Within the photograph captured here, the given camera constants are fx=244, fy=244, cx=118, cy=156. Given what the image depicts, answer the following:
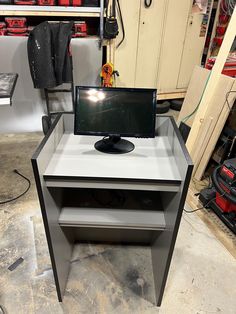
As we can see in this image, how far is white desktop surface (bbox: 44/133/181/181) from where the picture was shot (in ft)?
3.59

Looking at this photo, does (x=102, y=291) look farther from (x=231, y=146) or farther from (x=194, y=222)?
(x=231, y=146)

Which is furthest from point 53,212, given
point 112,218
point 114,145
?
point 114,145

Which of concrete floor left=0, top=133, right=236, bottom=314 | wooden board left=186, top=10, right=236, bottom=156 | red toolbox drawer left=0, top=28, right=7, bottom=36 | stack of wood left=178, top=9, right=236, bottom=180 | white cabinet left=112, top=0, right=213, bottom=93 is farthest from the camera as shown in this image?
white cabinet left=112, top=0, right=213, bottom=93

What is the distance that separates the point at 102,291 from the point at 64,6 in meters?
2.73

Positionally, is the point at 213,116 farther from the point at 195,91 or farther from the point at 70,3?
the point at 70,3

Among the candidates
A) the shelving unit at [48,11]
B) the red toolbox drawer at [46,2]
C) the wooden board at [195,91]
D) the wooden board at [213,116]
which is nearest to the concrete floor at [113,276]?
the wooden board at [213,116]

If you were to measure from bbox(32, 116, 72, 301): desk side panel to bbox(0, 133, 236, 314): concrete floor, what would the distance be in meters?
0.13

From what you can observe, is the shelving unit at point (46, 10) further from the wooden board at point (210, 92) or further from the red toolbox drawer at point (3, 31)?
the wooden board at point (210, 92)

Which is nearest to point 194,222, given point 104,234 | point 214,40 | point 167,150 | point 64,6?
point 104,234

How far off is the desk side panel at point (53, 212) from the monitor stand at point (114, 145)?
9.6 inches

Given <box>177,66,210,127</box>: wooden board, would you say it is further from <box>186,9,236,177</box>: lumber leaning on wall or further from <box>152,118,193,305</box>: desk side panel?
<box>152,118,193,305</box>: desk side panel

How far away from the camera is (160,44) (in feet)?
10.7

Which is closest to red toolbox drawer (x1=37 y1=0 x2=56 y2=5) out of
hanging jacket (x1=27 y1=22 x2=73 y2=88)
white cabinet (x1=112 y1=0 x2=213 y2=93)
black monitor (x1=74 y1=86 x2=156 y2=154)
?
hanging jacket (x1=27 y1=22 x2=73 y2=88)

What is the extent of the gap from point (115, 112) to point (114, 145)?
180 millimetres
